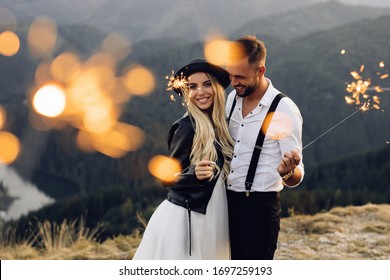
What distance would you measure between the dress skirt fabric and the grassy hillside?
4.01 meters

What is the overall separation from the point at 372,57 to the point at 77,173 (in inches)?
2984

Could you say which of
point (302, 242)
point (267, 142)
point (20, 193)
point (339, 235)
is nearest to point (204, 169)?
point (267, 142)

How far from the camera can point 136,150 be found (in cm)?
9675

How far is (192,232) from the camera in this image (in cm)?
334

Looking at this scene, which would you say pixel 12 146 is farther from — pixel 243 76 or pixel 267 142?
pixel 267 142

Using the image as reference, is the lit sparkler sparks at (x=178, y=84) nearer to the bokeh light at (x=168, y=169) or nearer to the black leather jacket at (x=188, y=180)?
the black leather jacket at (x=188, y=180)

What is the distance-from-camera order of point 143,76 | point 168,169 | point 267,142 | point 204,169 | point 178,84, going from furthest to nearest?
point 143,76 → point 178,84 → point 168,169 → point 267,142 → point 204,169

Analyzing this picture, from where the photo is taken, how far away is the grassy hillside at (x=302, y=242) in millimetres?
7406

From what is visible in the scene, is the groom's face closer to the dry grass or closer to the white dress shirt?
the white dress shirt

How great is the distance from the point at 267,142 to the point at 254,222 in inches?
23.3

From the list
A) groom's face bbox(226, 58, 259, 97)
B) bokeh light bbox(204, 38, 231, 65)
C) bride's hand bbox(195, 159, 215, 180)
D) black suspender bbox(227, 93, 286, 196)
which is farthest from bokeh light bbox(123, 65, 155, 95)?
bride's hand bbox(195, 159, 215, 180)

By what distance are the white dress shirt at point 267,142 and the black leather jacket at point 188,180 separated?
163 mm
